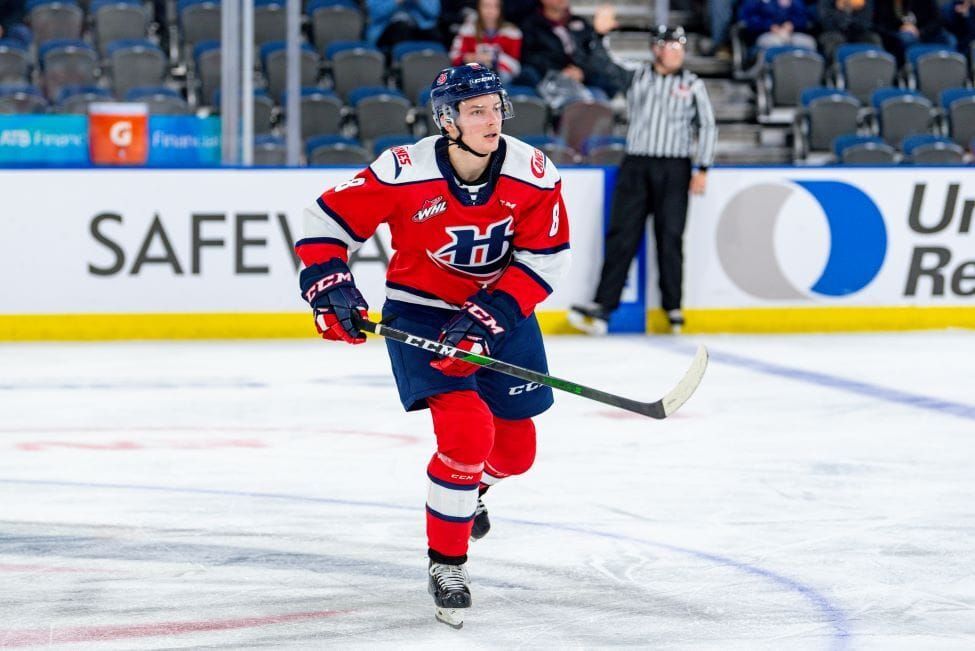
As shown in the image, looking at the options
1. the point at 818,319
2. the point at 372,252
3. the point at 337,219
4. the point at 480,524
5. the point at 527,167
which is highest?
the point at 527,167

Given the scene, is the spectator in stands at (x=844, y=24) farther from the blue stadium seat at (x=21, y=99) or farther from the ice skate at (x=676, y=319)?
the blue stadium seat at (x=21, y=99)

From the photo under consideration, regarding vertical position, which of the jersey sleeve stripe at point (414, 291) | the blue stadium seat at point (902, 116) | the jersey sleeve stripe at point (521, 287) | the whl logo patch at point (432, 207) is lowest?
the blue stadium seat at point (902, 116)

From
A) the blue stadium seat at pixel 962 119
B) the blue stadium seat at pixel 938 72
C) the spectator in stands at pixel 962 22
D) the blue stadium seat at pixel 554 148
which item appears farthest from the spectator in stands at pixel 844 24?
the blue stadium seat at pixel 554 148

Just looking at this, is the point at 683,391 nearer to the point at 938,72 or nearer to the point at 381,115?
the point at 381,115

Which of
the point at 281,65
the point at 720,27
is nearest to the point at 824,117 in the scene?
the point at 720,27

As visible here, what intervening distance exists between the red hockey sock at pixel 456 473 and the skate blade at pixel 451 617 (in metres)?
0.13

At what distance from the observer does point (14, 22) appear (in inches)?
428

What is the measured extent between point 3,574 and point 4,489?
43.8 inches

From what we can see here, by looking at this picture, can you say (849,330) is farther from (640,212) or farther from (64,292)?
(64,292)

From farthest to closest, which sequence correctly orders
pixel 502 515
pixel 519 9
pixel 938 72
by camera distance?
1. pixel 938 72
2. pixel 519 9
3. pixel 502 515

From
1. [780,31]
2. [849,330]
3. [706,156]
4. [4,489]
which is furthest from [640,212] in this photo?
[4,489]

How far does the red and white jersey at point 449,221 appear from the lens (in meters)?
3.55

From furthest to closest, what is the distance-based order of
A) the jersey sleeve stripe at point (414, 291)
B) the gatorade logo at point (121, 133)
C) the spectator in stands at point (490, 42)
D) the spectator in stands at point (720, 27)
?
the spectator in stands at point (720, 27), the spectator in stands at point (490, 42), the gatorade logo at point (121, 133), the jersey sleeve stripe at point (414, 291)

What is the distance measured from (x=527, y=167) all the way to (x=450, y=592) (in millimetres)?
964
